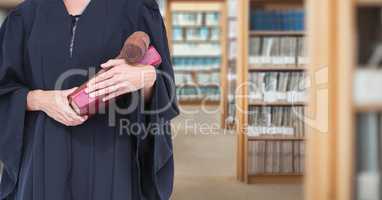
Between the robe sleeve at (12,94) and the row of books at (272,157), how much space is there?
2442 mm

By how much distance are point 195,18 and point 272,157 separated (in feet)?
16.7

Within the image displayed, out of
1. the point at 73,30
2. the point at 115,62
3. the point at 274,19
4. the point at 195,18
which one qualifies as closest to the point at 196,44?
the point at 195,18

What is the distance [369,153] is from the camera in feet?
2.11

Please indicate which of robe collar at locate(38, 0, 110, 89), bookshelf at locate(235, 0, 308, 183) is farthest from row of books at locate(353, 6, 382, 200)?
bookshelf at locate(235, 0, 308, 183)

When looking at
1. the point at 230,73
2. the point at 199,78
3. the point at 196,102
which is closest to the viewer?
the point at 230,73

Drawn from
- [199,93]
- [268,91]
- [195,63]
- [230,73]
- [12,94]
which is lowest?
[12,94]

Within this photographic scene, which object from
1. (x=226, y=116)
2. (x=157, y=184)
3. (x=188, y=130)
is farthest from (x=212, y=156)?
(x=157, y=184)

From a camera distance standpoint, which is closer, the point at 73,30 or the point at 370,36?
the point at 370,36

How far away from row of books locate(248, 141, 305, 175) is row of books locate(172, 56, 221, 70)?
4766mm

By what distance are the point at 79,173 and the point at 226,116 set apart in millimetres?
3484

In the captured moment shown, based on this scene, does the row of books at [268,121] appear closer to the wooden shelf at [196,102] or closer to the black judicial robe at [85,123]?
the black judicial robe at [85,123]

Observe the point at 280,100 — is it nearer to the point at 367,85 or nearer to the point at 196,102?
the point at 367,85

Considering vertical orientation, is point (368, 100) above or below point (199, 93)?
below

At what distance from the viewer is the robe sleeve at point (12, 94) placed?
0.79 m
